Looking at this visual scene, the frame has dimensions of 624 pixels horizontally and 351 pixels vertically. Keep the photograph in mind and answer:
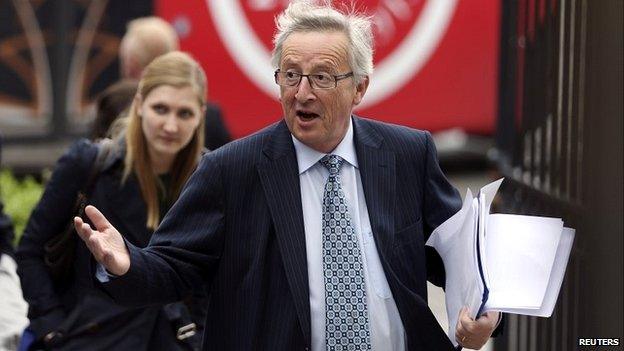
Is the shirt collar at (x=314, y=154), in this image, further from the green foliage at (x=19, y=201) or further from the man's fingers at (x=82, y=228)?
the green foliage at (x=19, y=201)

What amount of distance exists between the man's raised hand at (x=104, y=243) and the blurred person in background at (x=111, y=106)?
9.31 feet

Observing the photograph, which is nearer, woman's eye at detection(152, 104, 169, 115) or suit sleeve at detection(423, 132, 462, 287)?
suit sleeve at detection(423, 132, 462, 287)

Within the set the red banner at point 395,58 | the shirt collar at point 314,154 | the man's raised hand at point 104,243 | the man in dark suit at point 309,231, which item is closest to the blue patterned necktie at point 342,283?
the man in dark suit at point 309,231

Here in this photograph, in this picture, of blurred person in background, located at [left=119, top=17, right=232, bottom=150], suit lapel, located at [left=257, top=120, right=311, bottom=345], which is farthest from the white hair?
blurred person in background, located at [left=119, top=17, right=232, bottom=150]

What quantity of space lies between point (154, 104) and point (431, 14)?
7.44 meters

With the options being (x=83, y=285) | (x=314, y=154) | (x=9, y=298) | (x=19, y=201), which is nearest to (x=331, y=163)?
(x=314, y=154)

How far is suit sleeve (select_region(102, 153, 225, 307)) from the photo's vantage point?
12.6 feet

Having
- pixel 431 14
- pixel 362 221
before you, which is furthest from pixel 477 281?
pixel 431 14

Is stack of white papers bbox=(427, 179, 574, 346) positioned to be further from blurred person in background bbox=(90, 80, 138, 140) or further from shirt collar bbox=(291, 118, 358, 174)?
blurred person in background bbox=(90, 80, 138, 140)

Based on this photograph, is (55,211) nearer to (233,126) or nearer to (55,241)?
(55,241)

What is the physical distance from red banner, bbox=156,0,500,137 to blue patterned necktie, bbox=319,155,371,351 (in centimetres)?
830

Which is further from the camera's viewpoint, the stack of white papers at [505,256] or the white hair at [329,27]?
the white hair at [329,27]

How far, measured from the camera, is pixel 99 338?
5078 mm

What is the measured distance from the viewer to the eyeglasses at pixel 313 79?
3848 millimetres
